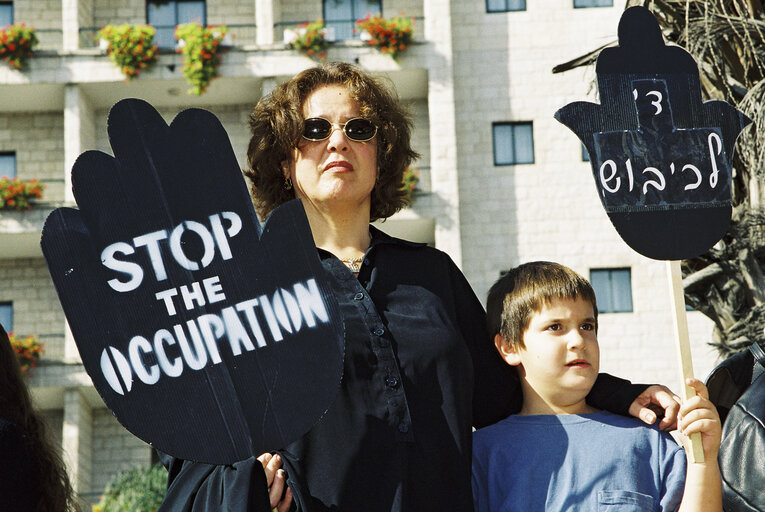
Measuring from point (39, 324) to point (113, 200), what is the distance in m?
21.9

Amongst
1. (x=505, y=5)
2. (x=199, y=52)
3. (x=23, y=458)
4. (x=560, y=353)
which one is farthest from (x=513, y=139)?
(x=23, y=458)

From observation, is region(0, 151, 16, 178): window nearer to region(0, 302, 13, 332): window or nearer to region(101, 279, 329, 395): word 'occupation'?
region(0, 302, 13, 332): window

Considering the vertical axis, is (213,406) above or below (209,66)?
below

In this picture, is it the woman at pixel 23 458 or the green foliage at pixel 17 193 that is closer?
the woman at pixel 23 458

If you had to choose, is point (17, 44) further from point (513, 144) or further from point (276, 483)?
point (276, 483)

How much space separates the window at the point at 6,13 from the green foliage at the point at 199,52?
3.90 metres

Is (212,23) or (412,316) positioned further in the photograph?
(212,23)

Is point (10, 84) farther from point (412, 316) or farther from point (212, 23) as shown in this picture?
point (412, 316)

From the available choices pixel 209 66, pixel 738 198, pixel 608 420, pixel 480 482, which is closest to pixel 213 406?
pixel 480 482

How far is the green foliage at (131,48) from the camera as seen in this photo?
915 inches

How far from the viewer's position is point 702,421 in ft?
11.2

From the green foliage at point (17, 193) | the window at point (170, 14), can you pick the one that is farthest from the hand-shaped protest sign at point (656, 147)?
the window at point (170, 14)

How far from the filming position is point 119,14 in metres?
25.3

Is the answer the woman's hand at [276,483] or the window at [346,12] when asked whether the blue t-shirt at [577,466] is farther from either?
the window at [346,12]
